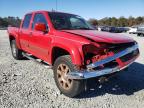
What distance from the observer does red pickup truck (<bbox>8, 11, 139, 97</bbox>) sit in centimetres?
422

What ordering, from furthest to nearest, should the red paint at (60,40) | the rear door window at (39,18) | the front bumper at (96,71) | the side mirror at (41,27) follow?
the rear door window at (39,18), the side mirror at (41,27), the red paint at (60,40), the front bumper at (96,71)

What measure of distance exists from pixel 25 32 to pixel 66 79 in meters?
2.99

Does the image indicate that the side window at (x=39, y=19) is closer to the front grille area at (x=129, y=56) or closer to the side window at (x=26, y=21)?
the side window at (x=26, y=21)

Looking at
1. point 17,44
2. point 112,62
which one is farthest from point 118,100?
point 17,44

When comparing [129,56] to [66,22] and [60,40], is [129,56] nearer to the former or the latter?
[60,40]

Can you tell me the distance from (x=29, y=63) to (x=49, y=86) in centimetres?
278

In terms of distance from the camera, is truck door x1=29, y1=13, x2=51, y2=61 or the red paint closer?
the red paint

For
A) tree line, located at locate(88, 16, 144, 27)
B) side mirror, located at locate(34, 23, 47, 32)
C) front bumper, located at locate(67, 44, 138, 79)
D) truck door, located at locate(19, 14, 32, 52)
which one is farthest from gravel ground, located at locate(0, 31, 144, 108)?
tree line, located at locate(88, 16, 144, 27)

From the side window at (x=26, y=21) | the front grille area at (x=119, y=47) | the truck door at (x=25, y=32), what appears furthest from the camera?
the side window at (x=26, y=21)

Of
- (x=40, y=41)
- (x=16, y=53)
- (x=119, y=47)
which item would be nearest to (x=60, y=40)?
(x=40, y=41)

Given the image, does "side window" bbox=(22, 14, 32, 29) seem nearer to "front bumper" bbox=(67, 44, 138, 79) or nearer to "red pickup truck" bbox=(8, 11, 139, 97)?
"red pickup truck" bbox=(8, 11, 139, 97)

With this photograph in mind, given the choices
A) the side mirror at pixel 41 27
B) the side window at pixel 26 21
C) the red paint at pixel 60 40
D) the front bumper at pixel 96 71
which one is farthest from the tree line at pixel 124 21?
the front bumper at pixel 96 71

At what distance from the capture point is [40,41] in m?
5.87

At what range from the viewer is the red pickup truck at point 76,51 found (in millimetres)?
4223
